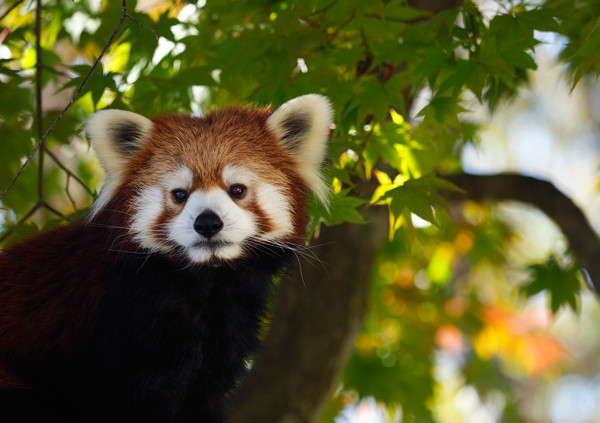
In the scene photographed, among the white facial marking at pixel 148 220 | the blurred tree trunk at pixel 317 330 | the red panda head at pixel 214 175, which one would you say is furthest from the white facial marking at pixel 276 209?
the blurred tree trunk at pixel 317 330

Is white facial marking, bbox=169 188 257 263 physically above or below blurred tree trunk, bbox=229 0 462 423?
above

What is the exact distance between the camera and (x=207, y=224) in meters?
2.49

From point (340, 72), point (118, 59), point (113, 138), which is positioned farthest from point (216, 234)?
point (118, 59)

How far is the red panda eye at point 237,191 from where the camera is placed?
270 cm

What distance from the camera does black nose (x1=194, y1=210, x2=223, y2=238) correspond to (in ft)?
8.18

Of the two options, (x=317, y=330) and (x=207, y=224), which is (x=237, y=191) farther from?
(x=317, y=330)

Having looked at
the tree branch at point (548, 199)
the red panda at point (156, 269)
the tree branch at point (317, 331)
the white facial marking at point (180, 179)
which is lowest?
the tree branch at point (317, 331)

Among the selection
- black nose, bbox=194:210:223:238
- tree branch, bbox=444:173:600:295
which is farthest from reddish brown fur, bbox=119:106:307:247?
tree branch, bbox=444:173:600:295

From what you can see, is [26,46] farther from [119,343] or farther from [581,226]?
[581,226]

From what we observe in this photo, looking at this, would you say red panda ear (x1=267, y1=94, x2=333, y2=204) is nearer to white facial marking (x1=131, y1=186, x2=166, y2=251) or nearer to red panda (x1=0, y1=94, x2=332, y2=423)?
red panda (x1=0, y1=94, x2=332, y2=423)

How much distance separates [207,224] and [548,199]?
2764 mm

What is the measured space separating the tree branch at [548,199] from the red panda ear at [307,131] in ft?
5.84

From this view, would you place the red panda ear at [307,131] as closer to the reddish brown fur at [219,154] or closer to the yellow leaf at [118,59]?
the reddish brown fur at [219,154]

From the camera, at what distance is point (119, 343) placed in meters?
2.63
